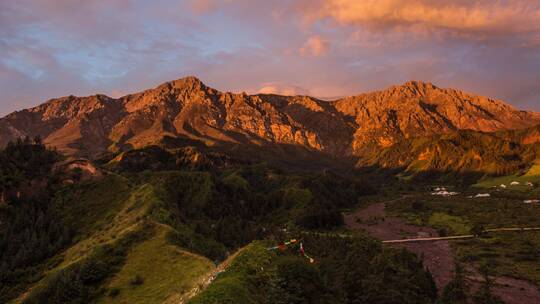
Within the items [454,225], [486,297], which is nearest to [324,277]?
[486,297]

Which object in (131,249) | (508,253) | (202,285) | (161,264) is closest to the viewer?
(202,285)

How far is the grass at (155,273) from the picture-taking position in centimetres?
6519

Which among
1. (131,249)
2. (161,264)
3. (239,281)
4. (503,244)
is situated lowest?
(503,244)

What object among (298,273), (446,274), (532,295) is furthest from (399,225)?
(298,273)

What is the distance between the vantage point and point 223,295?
1369 inches

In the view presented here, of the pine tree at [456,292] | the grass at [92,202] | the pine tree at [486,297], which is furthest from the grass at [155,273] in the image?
the pine tree at [486,297]

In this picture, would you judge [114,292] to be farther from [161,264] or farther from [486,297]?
[486,297]

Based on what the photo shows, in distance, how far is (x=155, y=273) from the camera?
7362 cm

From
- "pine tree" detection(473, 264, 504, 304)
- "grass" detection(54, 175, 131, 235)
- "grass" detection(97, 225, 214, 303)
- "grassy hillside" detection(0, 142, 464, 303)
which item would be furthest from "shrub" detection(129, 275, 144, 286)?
"pine tree" detection(473, 264, 504, 304)

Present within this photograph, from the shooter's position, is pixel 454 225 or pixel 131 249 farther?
pixel 454 225

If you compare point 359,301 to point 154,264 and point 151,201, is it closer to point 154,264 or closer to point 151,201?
point 154,264

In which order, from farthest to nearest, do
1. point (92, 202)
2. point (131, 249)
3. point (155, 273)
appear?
1. point (92, 202)
2. point (131, 249)
3. point (155, 273)

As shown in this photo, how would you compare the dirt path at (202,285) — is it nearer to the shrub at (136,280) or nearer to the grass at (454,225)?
the shrub at (136,280)

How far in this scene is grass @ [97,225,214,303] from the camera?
6519 cm
